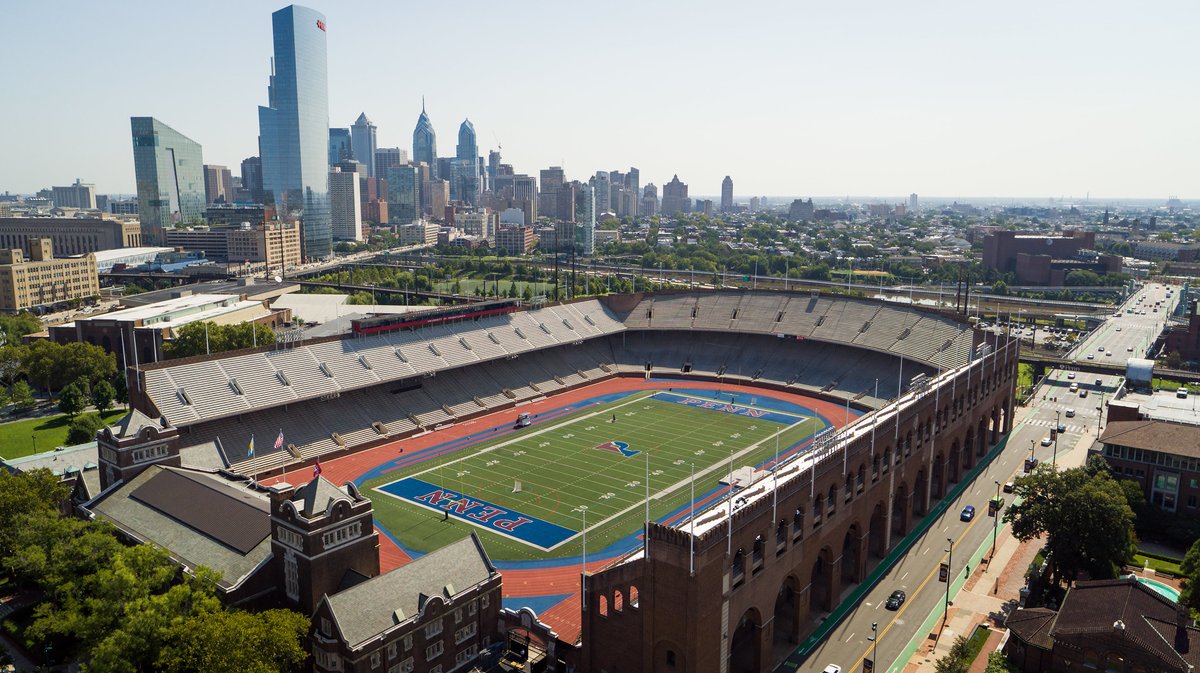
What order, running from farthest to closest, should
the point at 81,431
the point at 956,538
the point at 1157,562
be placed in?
the point at 81,431 → the point at 956,538 → the point at 1157,562

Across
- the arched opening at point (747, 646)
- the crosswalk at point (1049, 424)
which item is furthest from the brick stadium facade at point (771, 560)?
the crosswalk at point (1049, 424)

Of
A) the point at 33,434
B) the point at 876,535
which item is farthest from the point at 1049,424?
the point at 33,434

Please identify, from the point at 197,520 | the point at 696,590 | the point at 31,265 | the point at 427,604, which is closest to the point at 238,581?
the point at 197,520

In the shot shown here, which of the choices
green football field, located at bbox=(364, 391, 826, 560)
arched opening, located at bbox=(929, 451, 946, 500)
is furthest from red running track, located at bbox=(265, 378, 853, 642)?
arched opening, located at bbox=(929, 451, 946, 500)

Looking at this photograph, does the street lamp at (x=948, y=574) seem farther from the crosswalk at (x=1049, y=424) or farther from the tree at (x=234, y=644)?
the crosswalk at (x=1049, y=424)

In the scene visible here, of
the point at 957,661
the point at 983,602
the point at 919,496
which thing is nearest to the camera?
the point at 957,661

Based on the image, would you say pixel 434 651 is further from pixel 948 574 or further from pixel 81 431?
pixel 81 431

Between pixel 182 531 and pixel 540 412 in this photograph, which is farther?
pixel 540 412
